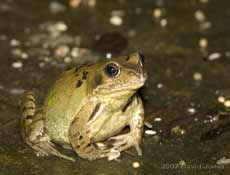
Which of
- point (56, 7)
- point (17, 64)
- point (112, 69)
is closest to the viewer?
point (112, 69)

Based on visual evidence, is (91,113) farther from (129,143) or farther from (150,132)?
(150,132)

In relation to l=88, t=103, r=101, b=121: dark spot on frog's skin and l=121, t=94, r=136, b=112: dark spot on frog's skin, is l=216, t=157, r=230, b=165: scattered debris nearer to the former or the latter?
l=121, t=94, r=136, b=112: dark spot on frog's skin

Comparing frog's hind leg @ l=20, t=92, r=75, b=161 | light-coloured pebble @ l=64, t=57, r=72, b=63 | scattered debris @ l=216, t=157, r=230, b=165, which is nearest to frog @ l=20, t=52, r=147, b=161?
frog's hind leg @ l=20, t=92, r=75, b=161

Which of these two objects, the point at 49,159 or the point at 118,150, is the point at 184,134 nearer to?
the point at 118,150

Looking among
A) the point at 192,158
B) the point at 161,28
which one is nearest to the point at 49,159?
the point at 192,158

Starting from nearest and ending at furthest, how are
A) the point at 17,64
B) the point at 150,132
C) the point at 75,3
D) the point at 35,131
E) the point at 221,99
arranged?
the point at 35,131 → the point at 150,132 → the point at 221,99 → the point at 17,64 → the point at 75,3

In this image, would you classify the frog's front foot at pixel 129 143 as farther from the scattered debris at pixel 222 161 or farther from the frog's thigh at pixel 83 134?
the scattered debris at pixel 222 161

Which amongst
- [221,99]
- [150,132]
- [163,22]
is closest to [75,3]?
[163,22]
